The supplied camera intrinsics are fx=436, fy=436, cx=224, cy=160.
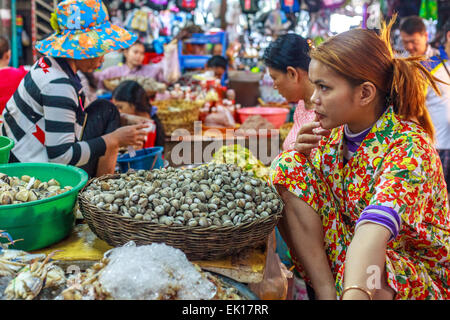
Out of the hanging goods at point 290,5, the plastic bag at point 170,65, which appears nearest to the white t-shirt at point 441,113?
Answer: the plastic bag at point 170,65

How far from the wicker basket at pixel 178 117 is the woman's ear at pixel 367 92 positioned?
257 centimetres

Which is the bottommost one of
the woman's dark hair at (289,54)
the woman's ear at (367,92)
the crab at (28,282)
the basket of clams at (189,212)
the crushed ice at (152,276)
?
the crab at (28,282)

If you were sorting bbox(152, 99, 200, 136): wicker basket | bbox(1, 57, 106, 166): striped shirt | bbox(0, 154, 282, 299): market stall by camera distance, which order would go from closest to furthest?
bbox(0, 154, 282, 299): market stall → bbox(1, 57, 106, 166): striped shirt → bbox(152, 99, 200, 136): wicker basket

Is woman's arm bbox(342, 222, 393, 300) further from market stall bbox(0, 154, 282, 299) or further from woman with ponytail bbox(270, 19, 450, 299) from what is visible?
market stall bbox(0, 154, 282, 299)

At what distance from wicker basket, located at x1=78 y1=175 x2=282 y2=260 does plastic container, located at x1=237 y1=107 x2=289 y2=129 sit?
9.18 feet

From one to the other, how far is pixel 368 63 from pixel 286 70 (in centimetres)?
86

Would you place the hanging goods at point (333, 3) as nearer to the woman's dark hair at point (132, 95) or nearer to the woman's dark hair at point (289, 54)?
the woman's dark hair at point (132, 95)

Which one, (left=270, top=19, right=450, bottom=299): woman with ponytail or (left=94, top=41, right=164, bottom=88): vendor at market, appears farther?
(left=94, top=41, right=164, bottom=88): vendor at market

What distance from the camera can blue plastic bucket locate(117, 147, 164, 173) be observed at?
2.88 meters

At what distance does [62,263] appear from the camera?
1.43 m

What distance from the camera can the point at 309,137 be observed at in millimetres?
1677

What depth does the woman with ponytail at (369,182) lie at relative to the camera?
1274 millimetres

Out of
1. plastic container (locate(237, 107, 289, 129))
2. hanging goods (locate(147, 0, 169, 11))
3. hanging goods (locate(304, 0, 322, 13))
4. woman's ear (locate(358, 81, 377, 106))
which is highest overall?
hanging goods (locate(304, 0, 322, 13))

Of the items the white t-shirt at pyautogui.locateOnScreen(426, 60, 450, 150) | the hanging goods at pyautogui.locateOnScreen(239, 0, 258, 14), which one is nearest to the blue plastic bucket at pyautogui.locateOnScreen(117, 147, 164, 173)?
the white t-shirt at pyautogui.locateOnScreen(426, 60, 450, 150)
